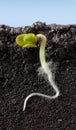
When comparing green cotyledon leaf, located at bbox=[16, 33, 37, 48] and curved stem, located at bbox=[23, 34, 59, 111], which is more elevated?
green cotyledon leaf, located at bbox=[16, 33, 37, 48]

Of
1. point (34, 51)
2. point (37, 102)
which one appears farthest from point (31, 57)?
point (37, 102)

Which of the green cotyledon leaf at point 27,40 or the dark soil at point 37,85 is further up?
the green cotyledon leaf at point 27,40

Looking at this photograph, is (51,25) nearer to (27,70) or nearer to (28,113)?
(27,70)

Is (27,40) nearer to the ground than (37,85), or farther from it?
farther from it

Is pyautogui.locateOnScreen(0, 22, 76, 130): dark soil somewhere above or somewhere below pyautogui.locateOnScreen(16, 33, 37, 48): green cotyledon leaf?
below
